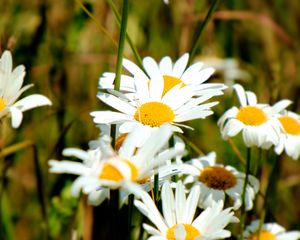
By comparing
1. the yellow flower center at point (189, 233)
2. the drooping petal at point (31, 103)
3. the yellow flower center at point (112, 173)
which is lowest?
the yellow flower center at point (189, 233)

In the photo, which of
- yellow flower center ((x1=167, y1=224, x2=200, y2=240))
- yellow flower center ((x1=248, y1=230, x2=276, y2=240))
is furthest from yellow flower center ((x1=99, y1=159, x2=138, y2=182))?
yellow flower center ((x1=248, y1=230, x2=276, y2=240))

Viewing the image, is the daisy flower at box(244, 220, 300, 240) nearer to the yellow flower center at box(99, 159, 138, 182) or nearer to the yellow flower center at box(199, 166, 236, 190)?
the yellow flower center at box(199, 166, 236, 190)

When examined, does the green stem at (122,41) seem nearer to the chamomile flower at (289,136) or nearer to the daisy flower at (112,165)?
the daisy flower at (112,165)

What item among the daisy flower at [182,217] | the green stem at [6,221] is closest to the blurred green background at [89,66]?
the green stem at [6,221]

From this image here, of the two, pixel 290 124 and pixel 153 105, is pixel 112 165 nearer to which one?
pixel 153 105

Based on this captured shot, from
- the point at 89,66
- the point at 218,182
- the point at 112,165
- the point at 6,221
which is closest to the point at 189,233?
the point at 112,165

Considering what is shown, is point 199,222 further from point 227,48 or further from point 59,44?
point 227,48
